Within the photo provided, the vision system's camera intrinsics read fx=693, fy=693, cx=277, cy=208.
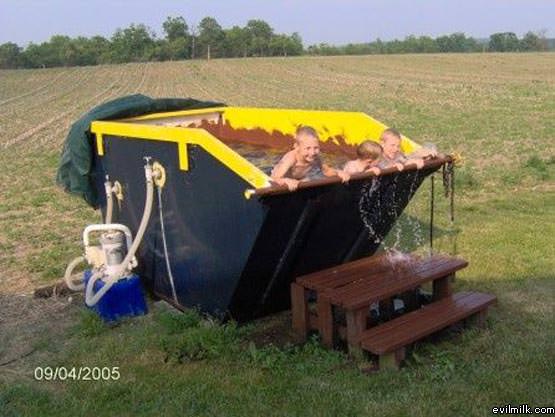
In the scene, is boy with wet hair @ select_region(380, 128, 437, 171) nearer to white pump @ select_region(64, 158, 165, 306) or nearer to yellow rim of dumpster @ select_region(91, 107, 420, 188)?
yellow rim of dumpster @ select_region(91, 107, 420, 188)

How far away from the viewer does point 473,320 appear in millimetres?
4742

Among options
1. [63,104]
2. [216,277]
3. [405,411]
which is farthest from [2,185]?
[63,104]

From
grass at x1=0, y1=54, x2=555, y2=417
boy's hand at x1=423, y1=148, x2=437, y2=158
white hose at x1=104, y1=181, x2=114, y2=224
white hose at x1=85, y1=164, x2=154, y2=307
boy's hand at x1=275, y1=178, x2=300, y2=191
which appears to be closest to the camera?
grass at x1=0, y1=54, x2=555, y2=417

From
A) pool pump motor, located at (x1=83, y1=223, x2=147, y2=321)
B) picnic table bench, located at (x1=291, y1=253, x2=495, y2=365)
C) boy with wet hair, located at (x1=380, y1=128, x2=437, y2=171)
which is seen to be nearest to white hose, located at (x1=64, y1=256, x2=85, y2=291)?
pool pump motor, located at (x1=83, y1=223, x2=147, y2=321)

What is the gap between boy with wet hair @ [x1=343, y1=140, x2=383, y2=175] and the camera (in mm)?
4602

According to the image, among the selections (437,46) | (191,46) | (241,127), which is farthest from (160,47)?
(241,127)

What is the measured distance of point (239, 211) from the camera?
4.20 metres

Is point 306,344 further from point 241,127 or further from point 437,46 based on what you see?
point 437,46

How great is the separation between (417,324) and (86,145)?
3.22 meters

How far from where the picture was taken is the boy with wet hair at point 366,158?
15.1 feet

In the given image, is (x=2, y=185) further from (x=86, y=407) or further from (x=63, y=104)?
(x=63, y=104)

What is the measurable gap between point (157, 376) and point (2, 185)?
8056 millimetres

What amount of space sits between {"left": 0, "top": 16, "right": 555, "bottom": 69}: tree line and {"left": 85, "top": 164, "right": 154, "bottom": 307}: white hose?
285ft

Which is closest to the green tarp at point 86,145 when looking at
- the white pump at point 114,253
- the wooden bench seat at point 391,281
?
the white pump at point 114,253
